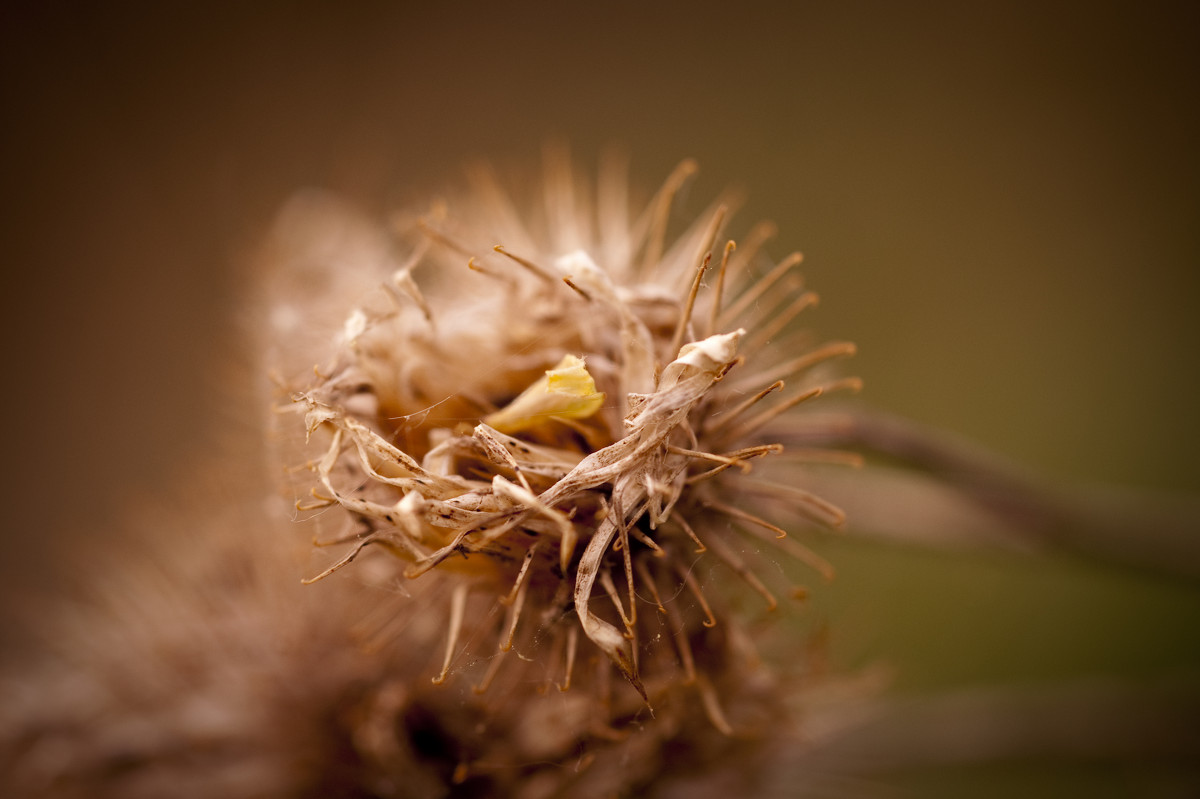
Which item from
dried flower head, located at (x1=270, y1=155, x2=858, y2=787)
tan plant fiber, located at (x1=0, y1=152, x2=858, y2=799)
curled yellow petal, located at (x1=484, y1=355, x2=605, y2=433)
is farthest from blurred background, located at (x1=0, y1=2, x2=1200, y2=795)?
curled yellow petal, located at (x1=484, y1=355, x2=605, y2=433)

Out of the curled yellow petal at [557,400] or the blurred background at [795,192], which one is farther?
the blurred background at [795,192]

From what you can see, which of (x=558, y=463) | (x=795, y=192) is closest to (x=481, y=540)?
(x=558, y=463)

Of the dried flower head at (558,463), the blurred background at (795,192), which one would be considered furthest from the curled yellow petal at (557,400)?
the blurred background at (795,192)

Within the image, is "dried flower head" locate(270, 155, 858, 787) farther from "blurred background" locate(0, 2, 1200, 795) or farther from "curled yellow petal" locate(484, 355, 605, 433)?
"blurred background" locate(0, 2, 1200, 795)

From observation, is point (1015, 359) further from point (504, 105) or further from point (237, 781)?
point (237, 781)

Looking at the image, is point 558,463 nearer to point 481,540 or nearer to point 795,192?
point 481,540

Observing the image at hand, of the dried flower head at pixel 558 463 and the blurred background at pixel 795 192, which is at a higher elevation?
the blurred background at pixel 795 192

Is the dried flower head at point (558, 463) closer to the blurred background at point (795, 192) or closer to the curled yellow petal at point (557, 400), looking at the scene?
the curled yellow petal at point (557, 400)
